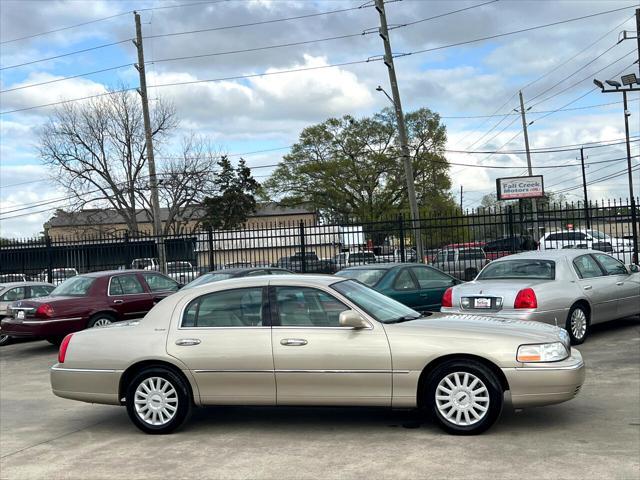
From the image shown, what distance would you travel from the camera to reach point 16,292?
50.9 feet

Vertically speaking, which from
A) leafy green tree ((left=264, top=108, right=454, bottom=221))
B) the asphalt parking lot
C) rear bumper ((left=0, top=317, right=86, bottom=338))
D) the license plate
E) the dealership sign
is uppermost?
leafy green tree ((left=264, top=108, right=454, bottom=221))

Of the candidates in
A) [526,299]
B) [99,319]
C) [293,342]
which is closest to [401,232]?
[99,319]

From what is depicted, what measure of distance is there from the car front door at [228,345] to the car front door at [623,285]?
7.22 meters

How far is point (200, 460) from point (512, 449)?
8.24 feet

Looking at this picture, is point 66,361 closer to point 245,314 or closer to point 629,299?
point 245,314

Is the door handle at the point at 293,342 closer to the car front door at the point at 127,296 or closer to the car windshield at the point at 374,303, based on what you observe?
the car windshield at the point at 374,303

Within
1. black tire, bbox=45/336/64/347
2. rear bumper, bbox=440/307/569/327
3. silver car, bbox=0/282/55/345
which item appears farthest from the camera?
silver car, bbox=0/282/55/345

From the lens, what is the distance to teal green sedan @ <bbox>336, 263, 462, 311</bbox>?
12023 mm

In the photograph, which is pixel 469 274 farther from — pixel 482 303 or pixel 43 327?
pixel 43 327

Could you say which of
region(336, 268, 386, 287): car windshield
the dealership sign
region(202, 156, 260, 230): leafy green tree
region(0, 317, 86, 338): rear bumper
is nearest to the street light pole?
the dealership sign

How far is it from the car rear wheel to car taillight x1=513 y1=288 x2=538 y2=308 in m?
0.96

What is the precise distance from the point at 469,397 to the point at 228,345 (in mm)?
2172

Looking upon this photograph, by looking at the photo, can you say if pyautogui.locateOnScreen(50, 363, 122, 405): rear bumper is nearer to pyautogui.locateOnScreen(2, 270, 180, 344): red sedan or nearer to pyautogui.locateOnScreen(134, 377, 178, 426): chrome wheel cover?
pyautogui.locateOnScreen(134, 377, 178, 426): chrome wheel cover

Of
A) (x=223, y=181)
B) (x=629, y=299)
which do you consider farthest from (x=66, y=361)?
(x=223, y=181)
